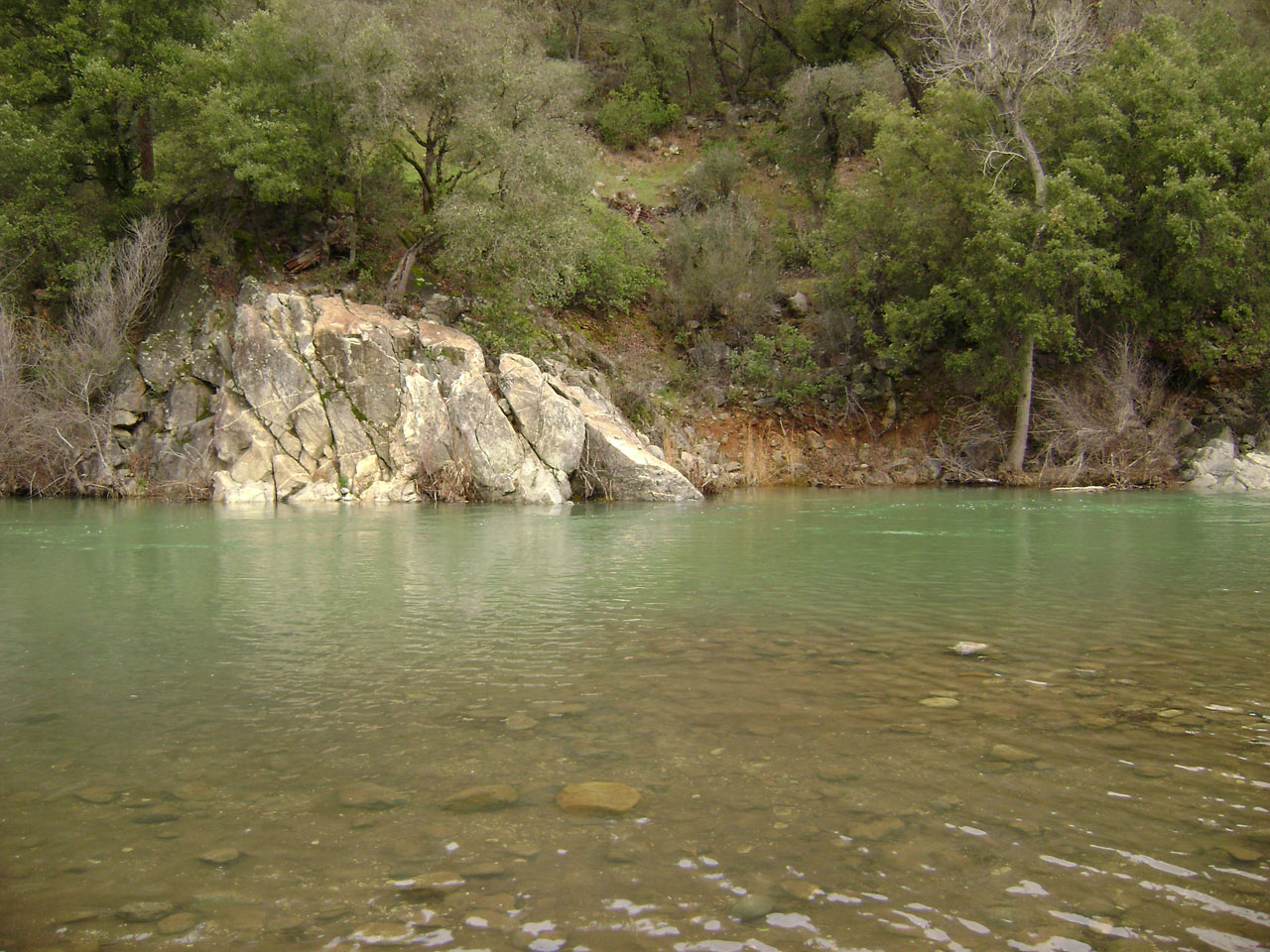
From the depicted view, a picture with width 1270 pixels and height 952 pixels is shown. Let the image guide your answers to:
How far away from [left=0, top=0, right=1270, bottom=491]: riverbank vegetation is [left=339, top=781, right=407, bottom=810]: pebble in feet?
72.6

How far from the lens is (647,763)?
3.83 metres

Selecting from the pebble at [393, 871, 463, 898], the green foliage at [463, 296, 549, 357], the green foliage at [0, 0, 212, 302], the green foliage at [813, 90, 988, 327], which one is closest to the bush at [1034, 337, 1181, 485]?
the green foliage at [813, 90, 988, 327]

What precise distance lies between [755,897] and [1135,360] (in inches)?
1135

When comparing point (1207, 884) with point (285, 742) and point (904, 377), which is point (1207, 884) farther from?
point (904, 377)

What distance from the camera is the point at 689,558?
428 inches

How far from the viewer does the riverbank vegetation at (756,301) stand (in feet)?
80.3

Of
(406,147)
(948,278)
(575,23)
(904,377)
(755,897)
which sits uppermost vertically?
(575,23)

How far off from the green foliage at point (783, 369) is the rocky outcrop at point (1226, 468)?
11.4 metres

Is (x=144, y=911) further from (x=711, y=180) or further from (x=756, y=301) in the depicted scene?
(x=711, y=180)

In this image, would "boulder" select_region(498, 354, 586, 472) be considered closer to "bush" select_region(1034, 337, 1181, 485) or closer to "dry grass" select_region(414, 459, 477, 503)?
"dry grass" select_region(414, 459, 477, 503)

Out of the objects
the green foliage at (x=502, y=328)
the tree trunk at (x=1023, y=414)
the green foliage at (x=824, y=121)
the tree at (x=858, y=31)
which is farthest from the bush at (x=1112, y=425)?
the tree at (x=858, y=31)

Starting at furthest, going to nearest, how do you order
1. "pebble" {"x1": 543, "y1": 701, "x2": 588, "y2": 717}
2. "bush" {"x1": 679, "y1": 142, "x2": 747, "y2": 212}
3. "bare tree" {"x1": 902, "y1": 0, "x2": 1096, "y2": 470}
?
1. "bush" {"x1": 679, "y1": 142, "x2": 747, "y2": 212}
2. "bare tree" {"x1": 902, "y1": 0, "x2": 1096, "y2": 470}
3. "pebble" {"x1": 543, "y1": 701, "x2": 588, "y2": 717}

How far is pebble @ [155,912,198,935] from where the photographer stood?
2.56m

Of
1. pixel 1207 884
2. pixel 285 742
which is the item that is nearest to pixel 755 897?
pixel 1207 884
